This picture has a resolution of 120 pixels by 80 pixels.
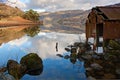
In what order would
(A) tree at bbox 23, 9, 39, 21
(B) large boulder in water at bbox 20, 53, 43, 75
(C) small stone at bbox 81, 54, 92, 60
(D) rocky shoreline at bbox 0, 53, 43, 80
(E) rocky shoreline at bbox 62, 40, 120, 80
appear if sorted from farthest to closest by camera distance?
(A) tree at bbox 23, 9, 39, 21
(C) small stone at bbox 81, 54, 92, 60
(B) large boulder in water at bbox 20, 53, 43, 75
(E) rocky shoreline at bbox 62, 40, 120, 80
(D) rocky shoreline at bbox 0, 53, 43, 80

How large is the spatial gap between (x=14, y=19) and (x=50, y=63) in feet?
415

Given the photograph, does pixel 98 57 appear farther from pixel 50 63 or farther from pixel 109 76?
pixel 109 76

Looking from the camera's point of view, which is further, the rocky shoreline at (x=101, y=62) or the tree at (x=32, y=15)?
the tree at (x=32, y=15)

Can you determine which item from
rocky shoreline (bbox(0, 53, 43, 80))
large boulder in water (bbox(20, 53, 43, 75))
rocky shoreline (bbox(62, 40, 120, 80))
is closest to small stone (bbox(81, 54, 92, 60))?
rocky shoreline (bbox(62, 40, 120, 80))

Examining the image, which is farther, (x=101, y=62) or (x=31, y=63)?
(x=101, y=62)

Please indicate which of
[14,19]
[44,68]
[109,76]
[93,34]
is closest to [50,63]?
[44,68]

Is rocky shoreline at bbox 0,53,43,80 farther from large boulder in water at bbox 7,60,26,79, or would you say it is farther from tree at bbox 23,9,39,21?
tree at bbox 23,9,39,21

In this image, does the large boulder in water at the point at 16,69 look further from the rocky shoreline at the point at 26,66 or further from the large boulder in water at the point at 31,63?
the large boulder in water at the point at 31,63

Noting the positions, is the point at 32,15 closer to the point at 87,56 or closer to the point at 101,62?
the point at 87,56

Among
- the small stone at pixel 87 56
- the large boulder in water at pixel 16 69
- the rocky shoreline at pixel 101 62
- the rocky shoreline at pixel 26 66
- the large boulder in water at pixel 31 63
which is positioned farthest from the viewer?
the small stone at pixel 87 56

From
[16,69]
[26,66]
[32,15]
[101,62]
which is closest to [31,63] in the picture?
[26,66]

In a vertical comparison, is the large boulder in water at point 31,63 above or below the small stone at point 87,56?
above

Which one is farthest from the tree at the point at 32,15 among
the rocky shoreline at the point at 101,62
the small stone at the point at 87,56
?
the small stone at the point at 87,56

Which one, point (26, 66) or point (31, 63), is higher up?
point (31, 63)
